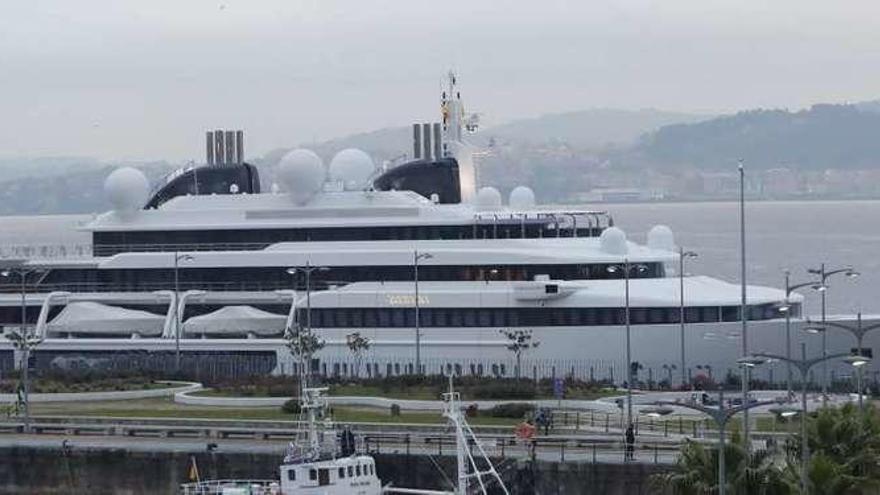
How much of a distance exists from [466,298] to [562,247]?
379 centimetres

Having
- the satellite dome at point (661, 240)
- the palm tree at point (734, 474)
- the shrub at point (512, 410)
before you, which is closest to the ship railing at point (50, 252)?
the satellite dome at point (661, 240)

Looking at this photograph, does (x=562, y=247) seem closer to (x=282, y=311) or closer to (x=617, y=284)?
(x=617, y=284)

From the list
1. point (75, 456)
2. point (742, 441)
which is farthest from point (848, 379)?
point (742, 441)

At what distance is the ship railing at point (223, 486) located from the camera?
44719 millimetres

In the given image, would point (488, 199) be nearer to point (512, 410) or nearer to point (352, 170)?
point (352, 170)

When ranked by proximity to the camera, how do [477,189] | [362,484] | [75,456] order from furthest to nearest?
[477,189] → [75,456] → [362,484]

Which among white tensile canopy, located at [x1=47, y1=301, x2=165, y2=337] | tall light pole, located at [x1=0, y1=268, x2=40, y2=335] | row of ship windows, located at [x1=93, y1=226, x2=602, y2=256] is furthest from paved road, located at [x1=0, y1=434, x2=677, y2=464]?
row of ship windows, located at [x1=93, y1=226, x2=602, y2=256]

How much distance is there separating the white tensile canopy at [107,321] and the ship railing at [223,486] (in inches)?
1013

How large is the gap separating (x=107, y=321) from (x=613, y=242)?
17.6m

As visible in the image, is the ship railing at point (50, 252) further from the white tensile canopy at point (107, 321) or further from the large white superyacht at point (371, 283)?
the white tensile canopy at point (107, 321)

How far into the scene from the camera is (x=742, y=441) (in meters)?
36.8

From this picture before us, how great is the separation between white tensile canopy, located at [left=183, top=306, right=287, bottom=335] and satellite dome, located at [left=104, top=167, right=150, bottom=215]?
7101 millimetres

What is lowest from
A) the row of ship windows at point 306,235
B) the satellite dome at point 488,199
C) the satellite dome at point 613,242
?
the satellite dome at point 613,242

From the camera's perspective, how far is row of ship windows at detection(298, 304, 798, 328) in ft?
223
